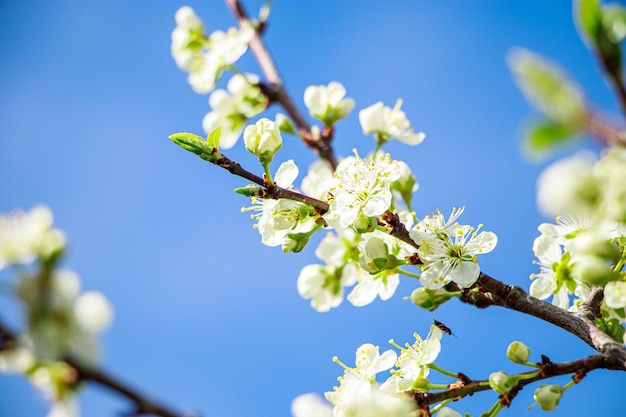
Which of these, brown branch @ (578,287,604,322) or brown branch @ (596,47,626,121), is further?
brown branch @ (578,287,604,322)

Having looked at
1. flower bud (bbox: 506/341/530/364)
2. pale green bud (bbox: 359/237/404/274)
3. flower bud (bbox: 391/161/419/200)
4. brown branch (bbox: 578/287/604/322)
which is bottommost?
flower bud (bbox: 506/341/530/364)

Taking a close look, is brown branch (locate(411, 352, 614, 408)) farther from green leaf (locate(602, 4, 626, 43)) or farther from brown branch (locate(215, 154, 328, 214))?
green leaf (locate(602, 4, 626, 43))

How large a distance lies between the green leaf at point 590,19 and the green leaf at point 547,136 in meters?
0.17

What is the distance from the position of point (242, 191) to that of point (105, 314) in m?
0.72

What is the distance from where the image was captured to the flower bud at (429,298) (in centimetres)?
197

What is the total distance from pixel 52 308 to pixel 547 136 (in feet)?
2.97

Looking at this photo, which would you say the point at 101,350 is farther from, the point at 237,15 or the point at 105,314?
the point at 237,15

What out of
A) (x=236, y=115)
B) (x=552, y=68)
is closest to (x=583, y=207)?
(x=552, y=68)

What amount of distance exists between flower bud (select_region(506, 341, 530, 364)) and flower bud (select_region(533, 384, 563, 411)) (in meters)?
0.10

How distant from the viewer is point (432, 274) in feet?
6.60

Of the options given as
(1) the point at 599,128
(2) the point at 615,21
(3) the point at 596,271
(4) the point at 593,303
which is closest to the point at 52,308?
(1) the point at 599,128

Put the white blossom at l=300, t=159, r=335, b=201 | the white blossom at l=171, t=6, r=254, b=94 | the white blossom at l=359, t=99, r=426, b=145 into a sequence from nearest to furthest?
the white blossom at l=300, t=159, r=335, b=201 → the white blossom at l=359, t=99, r=426, b=145 → the white blossom at l=171, t=6, r=254, b=94

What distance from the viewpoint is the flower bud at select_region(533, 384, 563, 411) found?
5.57ft

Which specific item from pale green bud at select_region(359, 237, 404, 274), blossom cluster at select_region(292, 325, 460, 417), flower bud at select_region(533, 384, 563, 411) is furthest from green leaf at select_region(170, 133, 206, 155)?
flower bud at select_region(533, 384, 563, 411)
